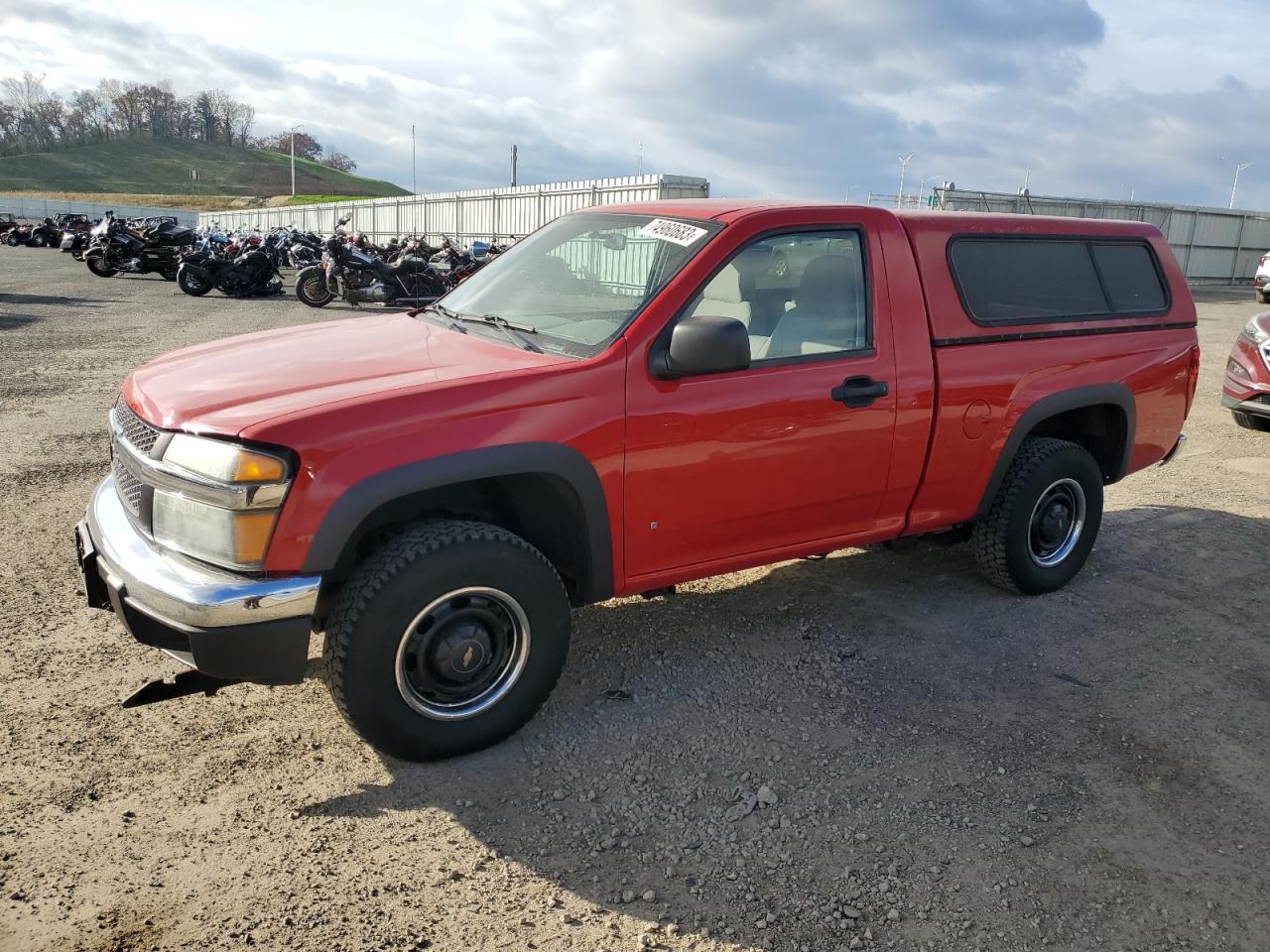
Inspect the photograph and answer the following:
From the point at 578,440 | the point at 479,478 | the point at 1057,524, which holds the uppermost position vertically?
the point at 578,440

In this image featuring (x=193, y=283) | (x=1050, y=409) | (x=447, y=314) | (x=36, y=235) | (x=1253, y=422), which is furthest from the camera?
(x=36, y=235)

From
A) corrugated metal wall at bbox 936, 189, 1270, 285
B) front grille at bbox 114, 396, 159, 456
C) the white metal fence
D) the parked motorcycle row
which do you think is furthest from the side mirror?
the white metal fence

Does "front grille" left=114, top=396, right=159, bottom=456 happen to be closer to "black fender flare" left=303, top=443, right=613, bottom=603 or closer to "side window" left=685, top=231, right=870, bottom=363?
"black fender flare" left=303, top=443, right=613, bottom=603

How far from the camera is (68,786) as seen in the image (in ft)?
9.95

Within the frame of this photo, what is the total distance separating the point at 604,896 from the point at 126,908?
1287 millimetres

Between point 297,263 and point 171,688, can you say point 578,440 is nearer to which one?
point 171,688

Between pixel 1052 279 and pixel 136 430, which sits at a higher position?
pixel 1052 279

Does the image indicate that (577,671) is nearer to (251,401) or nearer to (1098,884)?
(251,401)

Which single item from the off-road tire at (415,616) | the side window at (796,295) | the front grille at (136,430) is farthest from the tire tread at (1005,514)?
the front grille at (136,430)

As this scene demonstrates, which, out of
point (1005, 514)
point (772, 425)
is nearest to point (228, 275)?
point (1005, 514)

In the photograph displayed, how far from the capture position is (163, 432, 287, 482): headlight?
109 inches

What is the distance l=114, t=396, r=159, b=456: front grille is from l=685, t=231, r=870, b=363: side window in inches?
75.8

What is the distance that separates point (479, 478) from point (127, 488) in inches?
49.9

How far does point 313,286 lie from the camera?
17.6 m
